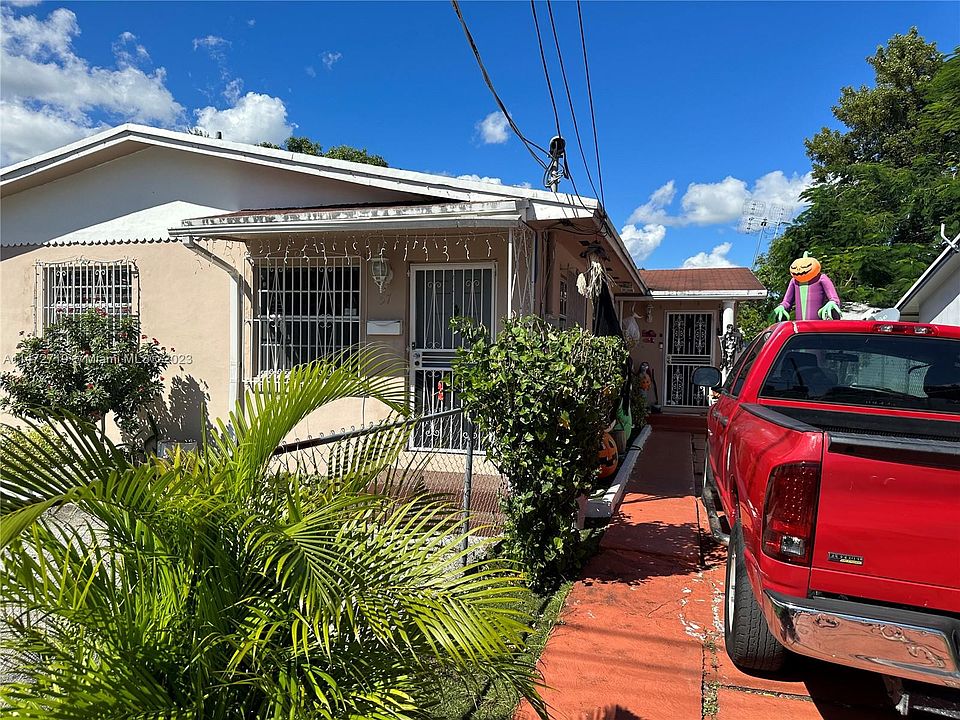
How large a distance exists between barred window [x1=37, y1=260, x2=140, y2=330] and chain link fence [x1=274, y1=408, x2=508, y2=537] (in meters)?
4.25

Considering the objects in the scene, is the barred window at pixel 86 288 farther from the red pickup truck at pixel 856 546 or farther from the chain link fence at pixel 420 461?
the red pickup truck at pixel 856 546

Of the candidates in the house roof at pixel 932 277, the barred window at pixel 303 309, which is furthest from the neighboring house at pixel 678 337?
the barred window at pixel 303 309

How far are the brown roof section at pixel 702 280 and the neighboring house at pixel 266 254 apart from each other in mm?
5606

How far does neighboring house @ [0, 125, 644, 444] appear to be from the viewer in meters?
6.34

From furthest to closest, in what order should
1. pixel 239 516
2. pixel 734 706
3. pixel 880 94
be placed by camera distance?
pixel 880 94
pixel 734 706
pixel 239 516

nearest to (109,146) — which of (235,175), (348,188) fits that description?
(235,175)

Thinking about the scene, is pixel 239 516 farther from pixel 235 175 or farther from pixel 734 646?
pixel 235 175

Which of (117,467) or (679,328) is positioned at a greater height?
(679,328)

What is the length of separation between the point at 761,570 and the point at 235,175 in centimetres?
768

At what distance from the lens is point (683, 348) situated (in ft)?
47.4

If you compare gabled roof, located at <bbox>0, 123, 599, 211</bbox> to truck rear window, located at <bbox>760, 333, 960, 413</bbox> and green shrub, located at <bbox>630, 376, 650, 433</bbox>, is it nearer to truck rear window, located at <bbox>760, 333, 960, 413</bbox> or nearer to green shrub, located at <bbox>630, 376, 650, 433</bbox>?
truck rear window, located at <bbox>760, 333, 960, 413</bbox>

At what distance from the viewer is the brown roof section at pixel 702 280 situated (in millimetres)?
13484

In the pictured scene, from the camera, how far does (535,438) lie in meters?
3.88

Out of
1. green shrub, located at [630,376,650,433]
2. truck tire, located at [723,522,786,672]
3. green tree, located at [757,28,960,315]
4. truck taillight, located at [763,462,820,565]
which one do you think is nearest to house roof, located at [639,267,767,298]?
green tree, located at [757,28,960,315]
